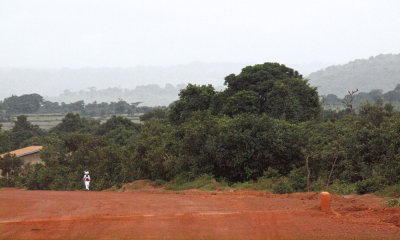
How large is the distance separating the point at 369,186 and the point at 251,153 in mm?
5871

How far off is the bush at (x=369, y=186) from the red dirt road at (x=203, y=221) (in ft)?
6.39

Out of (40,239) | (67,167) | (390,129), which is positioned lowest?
(67,167)

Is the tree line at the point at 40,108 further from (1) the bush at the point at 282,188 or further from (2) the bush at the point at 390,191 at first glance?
(2) the bush at the point at 390,191

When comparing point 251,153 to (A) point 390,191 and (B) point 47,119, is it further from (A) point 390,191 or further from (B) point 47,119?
(B) point 47,119

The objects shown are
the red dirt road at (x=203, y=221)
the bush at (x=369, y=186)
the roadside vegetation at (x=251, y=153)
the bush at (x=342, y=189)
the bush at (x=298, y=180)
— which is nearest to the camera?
the red dirt road at (x=203, y=221)

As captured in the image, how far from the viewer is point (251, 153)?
18.0 meters

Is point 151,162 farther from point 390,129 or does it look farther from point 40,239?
point 40,239

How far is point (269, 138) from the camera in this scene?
1811cm

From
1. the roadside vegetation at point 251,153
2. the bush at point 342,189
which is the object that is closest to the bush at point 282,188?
the roadside vegetation at point 251,153

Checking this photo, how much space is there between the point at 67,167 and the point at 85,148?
1838mm

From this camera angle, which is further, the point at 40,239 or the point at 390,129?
the point at 390,129

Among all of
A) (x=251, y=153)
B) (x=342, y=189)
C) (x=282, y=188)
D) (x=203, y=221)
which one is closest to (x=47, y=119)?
(x=251, y=153)

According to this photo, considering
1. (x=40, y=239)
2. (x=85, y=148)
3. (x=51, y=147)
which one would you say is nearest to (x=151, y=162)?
(x=85, y=148)

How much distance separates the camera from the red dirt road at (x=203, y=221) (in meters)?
7.87
